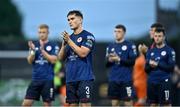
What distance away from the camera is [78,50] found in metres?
11.2

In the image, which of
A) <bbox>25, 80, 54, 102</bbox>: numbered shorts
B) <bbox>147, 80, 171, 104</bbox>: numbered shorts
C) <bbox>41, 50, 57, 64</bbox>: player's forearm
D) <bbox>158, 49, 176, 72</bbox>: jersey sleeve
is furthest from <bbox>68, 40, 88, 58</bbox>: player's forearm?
<bbox>25, 80, 54, 102</bbox>: numbered shorts

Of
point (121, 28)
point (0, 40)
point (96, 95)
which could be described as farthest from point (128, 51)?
point (0, 40)

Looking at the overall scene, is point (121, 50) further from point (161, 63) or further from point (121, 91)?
point (161, 63)

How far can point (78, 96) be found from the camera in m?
11.4

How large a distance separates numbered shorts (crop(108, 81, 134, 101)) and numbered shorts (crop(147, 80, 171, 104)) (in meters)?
0.97

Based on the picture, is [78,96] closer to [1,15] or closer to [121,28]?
[121,28]

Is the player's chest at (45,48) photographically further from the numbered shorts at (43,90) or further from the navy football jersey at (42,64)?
the numbered shorts at (43,90)

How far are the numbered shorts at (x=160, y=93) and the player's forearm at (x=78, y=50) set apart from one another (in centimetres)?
270

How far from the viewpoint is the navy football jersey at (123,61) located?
14422 mm

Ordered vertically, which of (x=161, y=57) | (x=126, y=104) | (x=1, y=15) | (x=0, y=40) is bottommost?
(x=126, y=104)

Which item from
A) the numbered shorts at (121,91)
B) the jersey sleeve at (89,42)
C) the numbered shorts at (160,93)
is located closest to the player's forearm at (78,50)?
the jersey sleeve at (89,42)

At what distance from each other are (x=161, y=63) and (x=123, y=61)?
131cm

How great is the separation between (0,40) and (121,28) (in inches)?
370

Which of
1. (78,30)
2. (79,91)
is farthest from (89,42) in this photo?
(79,91)
